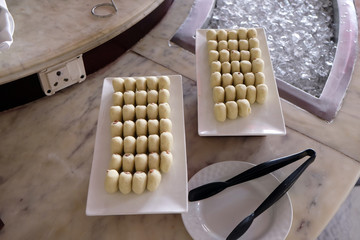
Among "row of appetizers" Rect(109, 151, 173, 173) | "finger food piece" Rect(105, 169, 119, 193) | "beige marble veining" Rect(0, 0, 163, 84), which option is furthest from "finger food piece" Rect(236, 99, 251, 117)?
"beige marble veining" Rect(0, 0, 163, 84)

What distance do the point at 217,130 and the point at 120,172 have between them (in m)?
0.23

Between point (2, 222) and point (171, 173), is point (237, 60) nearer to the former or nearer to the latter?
point (171, 173)

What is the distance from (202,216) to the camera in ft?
2.12

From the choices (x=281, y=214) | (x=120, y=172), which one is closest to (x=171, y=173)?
(x=120, y=172)

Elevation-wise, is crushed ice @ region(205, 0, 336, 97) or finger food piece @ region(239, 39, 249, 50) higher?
finger food piece @ region(239, 39, 249, 50)

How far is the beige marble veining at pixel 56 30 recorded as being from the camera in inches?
31.7

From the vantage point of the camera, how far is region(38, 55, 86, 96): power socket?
2.77 feet

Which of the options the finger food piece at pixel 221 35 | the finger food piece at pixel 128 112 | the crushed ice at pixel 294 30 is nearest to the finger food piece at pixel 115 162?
the finger food piece at pixel 128 112

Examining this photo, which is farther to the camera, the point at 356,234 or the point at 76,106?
the point at 356,234

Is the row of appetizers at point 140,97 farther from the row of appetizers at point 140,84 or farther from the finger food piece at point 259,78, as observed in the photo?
the finger food piece at point 259,78

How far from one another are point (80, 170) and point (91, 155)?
0.15 ft

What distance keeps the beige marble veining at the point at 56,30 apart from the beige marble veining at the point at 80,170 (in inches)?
4.6

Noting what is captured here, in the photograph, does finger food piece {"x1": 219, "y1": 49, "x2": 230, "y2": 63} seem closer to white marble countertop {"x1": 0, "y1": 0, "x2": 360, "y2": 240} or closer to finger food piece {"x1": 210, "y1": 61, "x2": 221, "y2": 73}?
finger food piece {"x1": 210, "y1": 61, "x2": 221, "y2": 73}

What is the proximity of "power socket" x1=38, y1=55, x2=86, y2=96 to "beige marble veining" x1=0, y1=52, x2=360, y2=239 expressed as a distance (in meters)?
0.02
